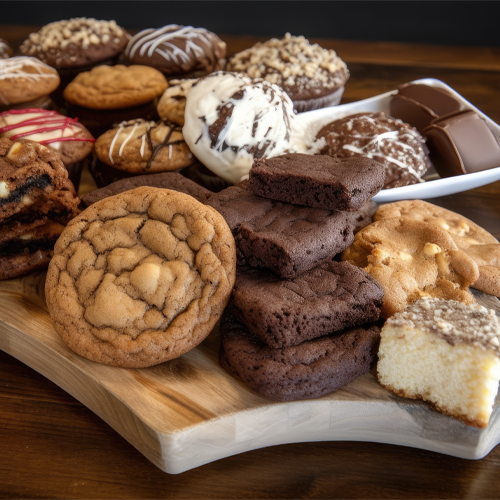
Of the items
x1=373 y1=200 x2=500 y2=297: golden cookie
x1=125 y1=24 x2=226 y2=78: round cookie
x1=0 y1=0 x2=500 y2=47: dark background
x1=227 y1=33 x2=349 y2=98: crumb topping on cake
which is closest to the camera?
x1=373 y1=200 x2=500 y2=297: golden cookie

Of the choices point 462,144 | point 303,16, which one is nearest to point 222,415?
point 462,144

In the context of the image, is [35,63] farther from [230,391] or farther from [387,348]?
[387,348]

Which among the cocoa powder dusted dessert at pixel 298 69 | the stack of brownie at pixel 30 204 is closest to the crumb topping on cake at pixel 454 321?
the stack of brownie at pixel 30 204

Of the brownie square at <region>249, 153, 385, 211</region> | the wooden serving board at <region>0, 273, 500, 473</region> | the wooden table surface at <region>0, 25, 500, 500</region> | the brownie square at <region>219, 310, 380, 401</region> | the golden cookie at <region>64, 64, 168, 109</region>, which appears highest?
the brownie square at <region>249, 153, 385, 211</region>

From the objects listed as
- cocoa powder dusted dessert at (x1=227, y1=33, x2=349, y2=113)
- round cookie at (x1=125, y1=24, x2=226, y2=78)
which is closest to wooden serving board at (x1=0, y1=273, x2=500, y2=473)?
cocoa powder dusted dessert at (x1=227, y1=33, x2=349, y2=113)

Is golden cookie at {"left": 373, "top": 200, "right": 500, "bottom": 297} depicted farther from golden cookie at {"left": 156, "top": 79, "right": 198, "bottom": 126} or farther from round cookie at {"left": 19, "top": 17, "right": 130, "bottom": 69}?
round cookie at {"left": 19, "top": 17, "right": 130, "bottom": 69}

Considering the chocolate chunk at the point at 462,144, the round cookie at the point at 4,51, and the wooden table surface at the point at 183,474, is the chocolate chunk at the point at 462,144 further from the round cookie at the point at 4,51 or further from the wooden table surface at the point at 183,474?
the round cookie at the point at 4,51

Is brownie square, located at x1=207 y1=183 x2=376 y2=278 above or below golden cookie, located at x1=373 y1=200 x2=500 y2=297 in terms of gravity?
above

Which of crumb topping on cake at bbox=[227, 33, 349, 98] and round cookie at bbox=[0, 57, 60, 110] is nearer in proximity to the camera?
round cookie at bbox=[0, 57, 60, 110]
